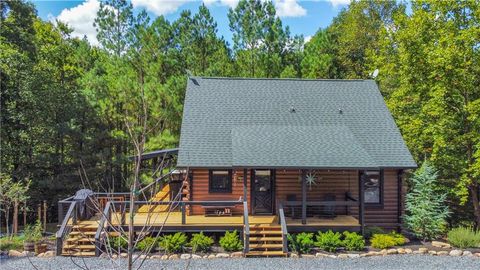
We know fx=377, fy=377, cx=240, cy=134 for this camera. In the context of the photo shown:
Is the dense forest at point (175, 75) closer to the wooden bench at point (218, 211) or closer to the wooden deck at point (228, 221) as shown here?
the wooden deck at point (228, 221)

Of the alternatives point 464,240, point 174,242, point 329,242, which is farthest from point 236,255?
point 464,240

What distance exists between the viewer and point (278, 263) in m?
10.6

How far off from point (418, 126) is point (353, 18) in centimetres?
1661

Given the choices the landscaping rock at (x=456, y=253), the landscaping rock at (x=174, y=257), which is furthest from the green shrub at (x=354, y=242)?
the landscaping rock at (x=174, y=257)

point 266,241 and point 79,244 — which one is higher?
point 266,241

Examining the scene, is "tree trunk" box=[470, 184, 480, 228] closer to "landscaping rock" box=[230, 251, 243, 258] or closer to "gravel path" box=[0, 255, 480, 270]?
"gravel path" box=[0, 255, 480, 270]

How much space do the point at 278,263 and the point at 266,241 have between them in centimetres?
121

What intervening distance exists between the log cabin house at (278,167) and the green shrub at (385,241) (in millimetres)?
530

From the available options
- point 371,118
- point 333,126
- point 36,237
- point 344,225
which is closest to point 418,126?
point 371,118

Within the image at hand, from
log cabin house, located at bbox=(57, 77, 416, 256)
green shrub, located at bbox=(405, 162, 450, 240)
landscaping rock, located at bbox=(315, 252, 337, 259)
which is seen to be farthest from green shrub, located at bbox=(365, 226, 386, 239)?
landscaping rock, located at bbox=(315, 252, 337, 259)

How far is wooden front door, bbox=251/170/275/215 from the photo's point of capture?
14.3 meters

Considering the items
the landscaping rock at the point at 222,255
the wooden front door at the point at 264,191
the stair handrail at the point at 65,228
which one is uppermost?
the wooden front door at the point at 264,191

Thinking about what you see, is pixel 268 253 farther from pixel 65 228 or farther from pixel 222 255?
pixel 65 228

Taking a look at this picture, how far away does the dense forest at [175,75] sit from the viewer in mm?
15414
